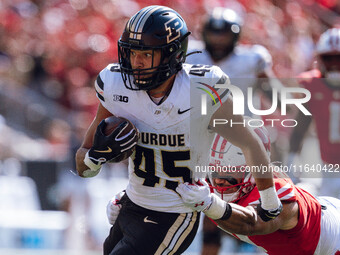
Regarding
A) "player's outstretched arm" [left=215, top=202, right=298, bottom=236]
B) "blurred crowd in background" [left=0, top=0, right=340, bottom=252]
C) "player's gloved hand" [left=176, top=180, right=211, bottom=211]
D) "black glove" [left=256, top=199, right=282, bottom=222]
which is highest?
"player's gloved hand" [left=176, top=180, right=211, bottom=211]

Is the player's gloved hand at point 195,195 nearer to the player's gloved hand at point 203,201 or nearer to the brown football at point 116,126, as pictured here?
the player's gloved hand at point 203,201

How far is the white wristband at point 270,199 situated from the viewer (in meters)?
2.98

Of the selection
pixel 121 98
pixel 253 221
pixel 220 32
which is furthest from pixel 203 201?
pixel 220 32

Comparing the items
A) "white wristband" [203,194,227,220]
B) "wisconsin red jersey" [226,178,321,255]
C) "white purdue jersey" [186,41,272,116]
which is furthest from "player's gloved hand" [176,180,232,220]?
"white purdue jersey" [186,41,272,116]

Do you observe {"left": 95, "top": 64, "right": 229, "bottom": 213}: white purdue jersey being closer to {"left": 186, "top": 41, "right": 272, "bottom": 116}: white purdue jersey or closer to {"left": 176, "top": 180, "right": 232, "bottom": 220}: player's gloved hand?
{"left": 176, "top": 180, "right": 232, "bottom": 220}: player's gloved hand

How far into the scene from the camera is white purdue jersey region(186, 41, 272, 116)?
16.4 ft

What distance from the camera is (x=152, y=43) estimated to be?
293 cm

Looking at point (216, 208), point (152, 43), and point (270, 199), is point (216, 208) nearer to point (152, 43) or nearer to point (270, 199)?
point (270, 199)

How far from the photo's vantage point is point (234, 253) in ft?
18.3

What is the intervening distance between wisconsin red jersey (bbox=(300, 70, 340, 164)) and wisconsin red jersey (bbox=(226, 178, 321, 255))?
1.77 meters

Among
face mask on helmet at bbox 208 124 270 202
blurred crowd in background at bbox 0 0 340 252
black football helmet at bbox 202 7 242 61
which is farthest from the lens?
blurred crowd in background at bbox 0 0 340 252

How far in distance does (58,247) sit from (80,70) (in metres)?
2.96

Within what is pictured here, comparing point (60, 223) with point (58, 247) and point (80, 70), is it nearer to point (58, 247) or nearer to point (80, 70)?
point (58, 247)

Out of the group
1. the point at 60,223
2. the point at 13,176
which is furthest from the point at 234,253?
the point at 13,176
